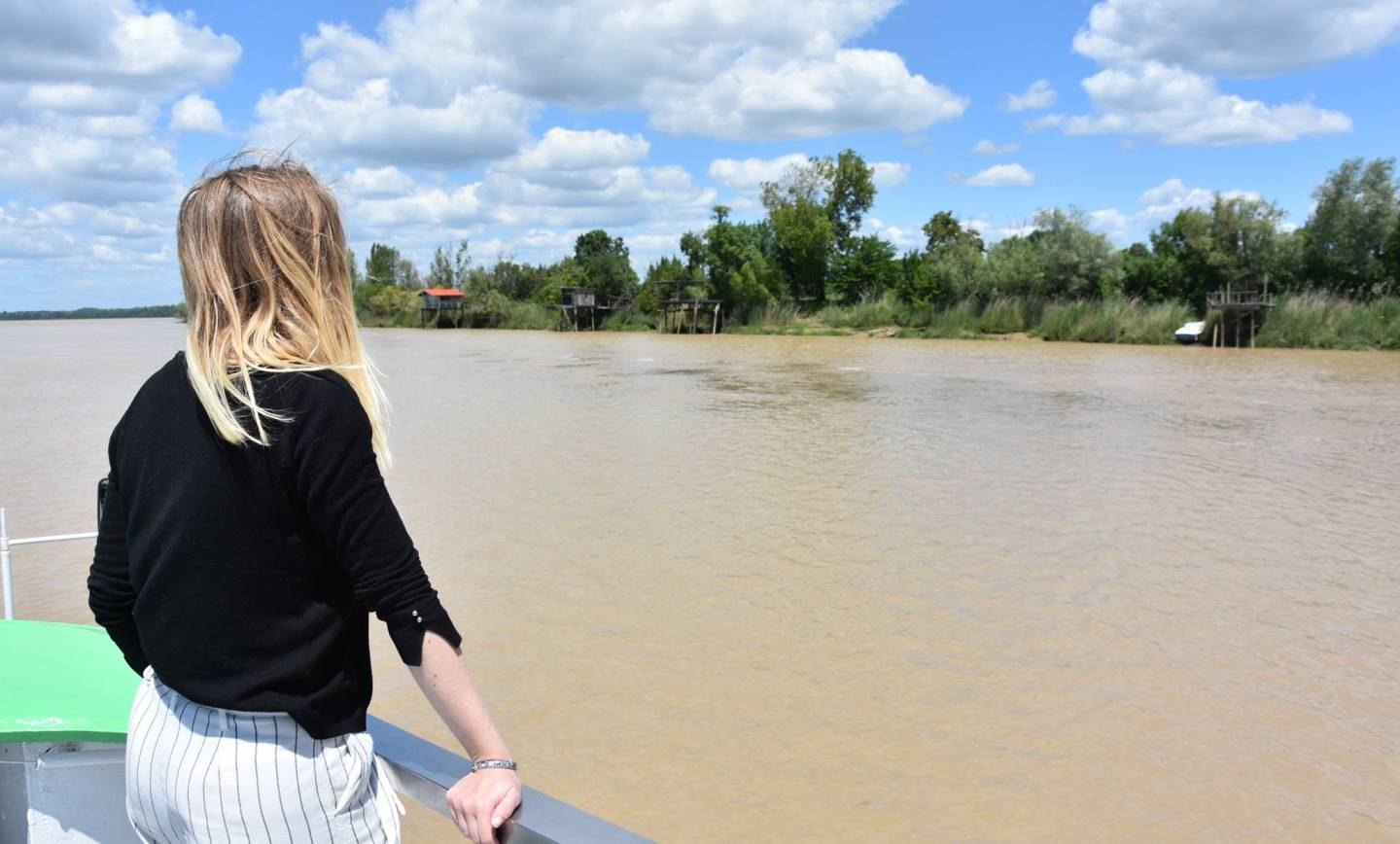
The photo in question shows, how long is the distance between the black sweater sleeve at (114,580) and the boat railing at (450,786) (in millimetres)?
47

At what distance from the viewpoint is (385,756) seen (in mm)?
1405

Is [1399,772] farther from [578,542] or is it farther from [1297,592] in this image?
[578,542]

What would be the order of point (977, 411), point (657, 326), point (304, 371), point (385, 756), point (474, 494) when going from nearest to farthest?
point (304, 371), point (385, 756), point (474, 494), point (977, 411), point (657, 326)

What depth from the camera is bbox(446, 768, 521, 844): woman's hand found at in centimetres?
123

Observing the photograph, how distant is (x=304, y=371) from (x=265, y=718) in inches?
18.1

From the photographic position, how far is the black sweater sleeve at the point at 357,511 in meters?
1.24

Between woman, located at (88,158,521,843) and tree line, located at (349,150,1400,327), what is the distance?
2227cm

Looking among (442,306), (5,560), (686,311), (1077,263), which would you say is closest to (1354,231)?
(1077,263)

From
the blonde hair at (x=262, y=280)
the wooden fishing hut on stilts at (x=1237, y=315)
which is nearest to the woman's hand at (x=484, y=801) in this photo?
the blonde hair at (x=262, y=280)

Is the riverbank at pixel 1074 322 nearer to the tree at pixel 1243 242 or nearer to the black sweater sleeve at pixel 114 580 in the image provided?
the tree at pixel 1243 242

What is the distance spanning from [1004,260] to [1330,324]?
484 inches

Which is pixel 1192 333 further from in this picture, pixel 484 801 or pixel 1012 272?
pixel 484 801

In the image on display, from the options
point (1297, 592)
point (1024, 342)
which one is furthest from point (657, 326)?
point (1297, 592)

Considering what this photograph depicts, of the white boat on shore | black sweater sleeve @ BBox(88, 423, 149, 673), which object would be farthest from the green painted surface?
the white boat on shore
